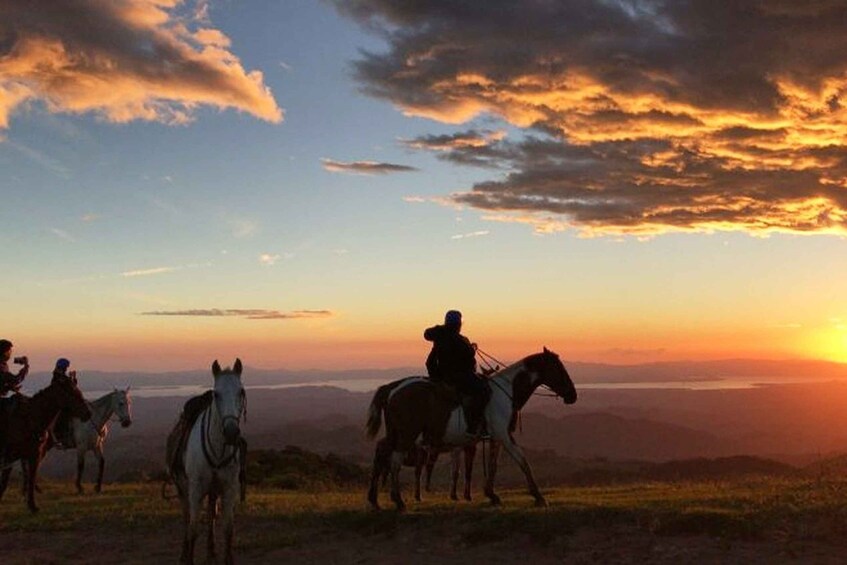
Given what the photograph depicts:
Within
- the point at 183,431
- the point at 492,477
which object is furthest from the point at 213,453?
the point at 492,477

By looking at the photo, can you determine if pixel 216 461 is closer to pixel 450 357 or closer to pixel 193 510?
pixel 193 510

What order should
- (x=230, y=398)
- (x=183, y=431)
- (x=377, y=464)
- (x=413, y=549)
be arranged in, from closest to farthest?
(x=230, y=398), (x=183, y=431), (x=413, y=549), (x=377, y=464)

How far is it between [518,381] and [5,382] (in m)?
12.7

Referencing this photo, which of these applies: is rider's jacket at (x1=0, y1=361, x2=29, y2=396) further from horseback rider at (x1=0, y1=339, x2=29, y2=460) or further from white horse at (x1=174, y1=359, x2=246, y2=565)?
white horse at (x1=174, y1=359, x2=246, y2=565)

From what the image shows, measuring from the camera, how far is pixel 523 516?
42.5ft

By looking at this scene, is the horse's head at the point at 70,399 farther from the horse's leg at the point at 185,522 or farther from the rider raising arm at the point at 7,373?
the horse's leg at the point at 185,522

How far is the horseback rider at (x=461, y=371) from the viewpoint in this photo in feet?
50.3

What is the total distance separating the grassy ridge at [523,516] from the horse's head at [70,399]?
7.72 feet

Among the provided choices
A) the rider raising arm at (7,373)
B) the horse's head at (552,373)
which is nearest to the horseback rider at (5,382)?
the rider raising arm at (7,373)

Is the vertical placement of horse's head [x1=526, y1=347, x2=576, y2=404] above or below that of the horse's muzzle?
above

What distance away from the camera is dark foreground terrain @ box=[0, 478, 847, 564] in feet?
36.3

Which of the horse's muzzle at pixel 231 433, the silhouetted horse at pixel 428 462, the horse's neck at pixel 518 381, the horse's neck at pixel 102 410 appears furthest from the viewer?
the horse's neck at pixel 102 410

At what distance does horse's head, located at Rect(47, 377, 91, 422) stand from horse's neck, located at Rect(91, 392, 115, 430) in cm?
623

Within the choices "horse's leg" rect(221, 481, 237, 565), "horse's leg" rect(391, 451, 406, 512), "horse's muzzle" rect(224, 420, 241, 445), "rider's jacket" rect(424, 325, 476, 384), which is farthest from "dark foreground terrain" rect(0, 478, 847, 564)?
"horse's muzzle" rect(224, 420, 241, 445)
